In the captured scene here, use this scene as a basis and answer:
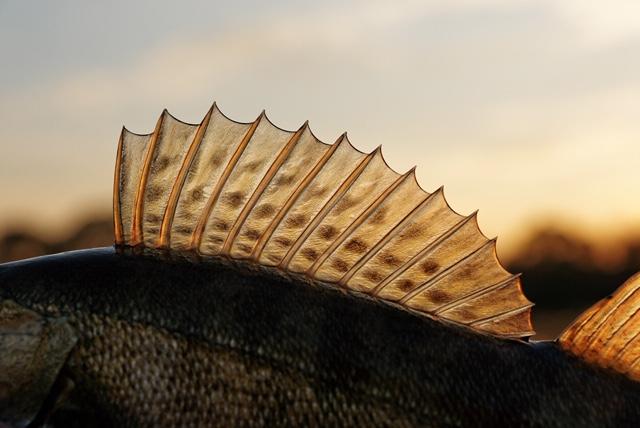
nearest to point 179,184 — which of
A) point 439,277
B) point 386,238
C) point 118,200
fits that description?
point 118,200

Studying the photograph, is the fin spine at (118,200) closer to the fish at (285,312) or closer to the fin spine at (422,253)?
the fish at (285,312)

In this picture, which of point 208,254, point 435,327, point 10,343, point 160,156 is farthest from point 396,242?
point 10,343

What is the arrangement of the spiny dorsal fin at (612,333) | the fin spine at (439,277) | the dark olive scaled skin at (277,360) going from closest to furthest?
the dark olive scaled skin at (277,360) → the spiny dorsal fin at (612,333) → the fin spine at (439,277)

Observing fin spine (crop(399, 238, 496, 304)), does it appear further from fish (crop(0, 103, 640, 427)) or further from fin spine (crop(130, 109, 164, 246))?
fin spine (crop(130, 109, 164, 246))

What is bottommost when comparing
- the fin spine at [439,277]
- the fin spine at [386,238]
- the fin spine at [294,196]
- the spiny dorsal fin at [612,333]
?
the spiny dorsal fin at [612,333]

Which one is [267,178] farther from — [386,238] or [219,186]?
[386,238]

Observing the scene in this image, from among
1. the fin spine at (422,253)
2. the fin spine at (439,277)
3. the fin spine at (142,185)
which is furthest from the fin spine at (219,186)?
the fin spine at (439,277)

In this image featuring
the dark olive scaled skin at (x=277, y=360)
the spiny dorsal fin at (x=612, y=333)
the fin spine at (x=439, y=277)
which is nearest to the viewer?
the dark olive scaled skin at (x=277, y=360)
